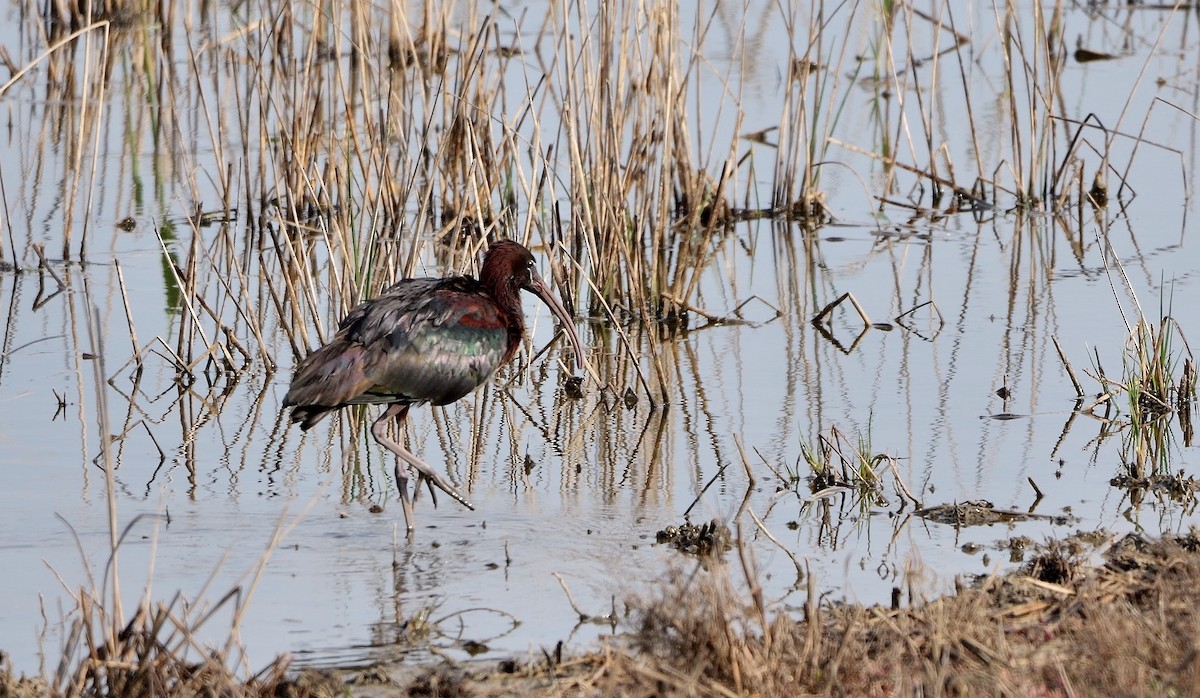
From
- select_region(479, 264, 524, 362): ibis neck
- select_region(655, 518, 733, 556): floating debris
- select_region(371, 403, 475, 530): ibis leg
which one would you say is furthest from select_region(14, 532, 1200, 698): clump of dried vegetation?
select_region(479, 264, 524, 362): ibis neck

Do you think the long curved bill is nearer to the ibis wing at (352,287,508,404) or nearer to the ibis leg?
the ibis wing at (352,287,508,404)

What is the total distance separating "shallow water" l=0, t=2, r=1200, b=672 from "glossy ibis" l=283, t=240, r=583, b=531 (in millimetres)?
315

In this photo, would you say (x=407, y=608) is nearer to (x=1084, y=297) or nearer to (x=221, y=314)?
(x=221, y=314)

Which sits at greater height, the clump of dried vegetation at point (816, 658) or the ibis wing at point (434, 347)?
the ibis wing at point (434, 347)

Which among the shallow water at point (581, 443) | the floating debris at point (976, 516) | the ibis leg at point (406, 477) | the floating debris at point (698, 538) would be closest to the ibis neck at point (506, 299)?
the shallow water at point (581, 443)

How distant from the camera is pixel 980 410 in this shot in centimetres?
734

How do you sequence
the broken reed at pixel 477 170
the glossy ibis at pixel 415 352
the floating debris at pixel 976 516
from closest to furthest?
1. the floating debris at pixel 976 516
2. the glossy ibis at pixel 415 352
3. the broken reed at pixel 477 170

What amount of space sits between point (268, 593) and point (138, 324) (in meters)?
3.77

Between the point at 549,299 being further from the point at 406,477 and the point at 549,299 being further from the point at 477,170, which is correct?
the point at 477,170

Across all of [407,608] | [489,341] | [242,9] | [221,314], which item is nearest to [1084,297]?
[489,341]

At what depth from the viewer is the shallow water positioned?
5465 mm

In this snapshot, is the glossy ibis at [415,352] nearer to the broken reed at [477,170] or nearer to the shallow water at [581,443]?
the shallow water at [581,443]

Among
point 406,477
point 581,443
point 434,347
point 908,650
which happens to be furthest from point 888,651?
point 581,443

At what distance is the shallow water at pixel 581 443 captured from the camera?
5.46m
